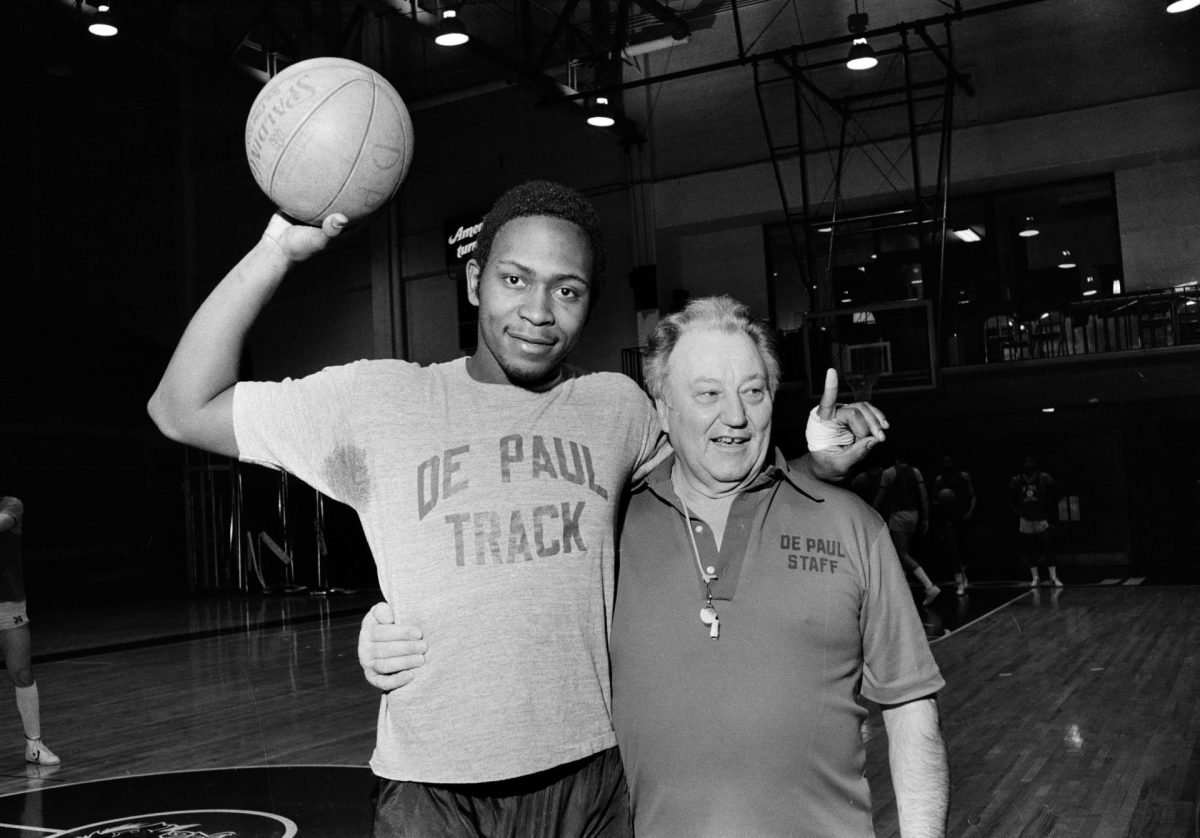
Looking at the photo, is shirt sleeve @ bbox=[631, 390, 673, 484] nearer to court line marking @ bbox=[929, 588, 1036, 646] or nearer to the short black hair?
the short black hair

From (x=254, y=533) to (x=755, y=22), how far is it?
34.3 feet

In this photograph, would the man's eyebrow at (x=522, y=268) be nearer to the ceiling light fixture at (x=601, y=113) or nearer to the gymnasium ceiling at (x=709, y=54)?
the gymnasium ceiling at (x=709, y=54)

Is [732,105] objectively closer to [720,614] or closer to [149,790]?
[149,790]

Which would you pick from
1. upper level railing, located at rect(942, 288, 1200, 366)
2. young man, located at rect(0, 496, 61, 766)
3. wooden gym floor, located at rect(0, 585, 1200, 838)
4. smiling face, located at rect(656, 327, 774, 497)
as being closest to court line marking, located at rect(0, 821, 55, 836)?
wooden gym floor, located at rect(0, 585, 1200, 838)

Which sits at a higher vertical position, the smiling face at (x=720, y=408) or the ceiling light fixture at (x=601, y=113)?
the ceiling light fixture at (x=601, y=113)

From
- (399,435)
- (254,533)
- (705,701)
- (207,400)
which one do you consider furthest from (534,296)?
(254,533)

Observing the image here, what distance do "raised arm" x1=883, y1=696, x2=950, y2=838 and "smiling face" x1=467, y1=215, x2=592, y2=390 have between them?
703mm

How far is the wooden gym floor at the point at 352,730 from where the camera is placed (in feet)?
13.2

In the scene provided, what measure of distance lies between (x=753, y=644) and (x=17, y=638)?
4895mm

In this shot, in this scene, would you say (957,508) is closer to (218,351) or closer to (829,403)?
(829,403)

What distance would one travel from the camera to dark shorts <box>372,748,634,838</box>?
1.46 m

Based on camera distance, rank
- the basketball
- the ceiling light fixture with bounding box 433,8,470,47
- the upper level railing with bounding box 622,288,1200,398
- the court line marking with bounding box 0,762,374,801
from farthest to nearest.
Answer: the upper level railing with bounding box 622,288,1200,398 < the ceiling light fixture with bounding box 433,8,470,47 < the court line marking with bounding box 0,762,374,801 < the basketball

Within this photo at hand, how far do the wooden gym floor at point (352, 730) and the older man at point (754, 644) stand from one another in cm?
248

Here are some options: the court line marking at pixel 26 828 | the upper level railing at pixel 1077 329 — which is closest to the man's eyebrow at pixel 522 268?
the court line marking at pixel 26 828
